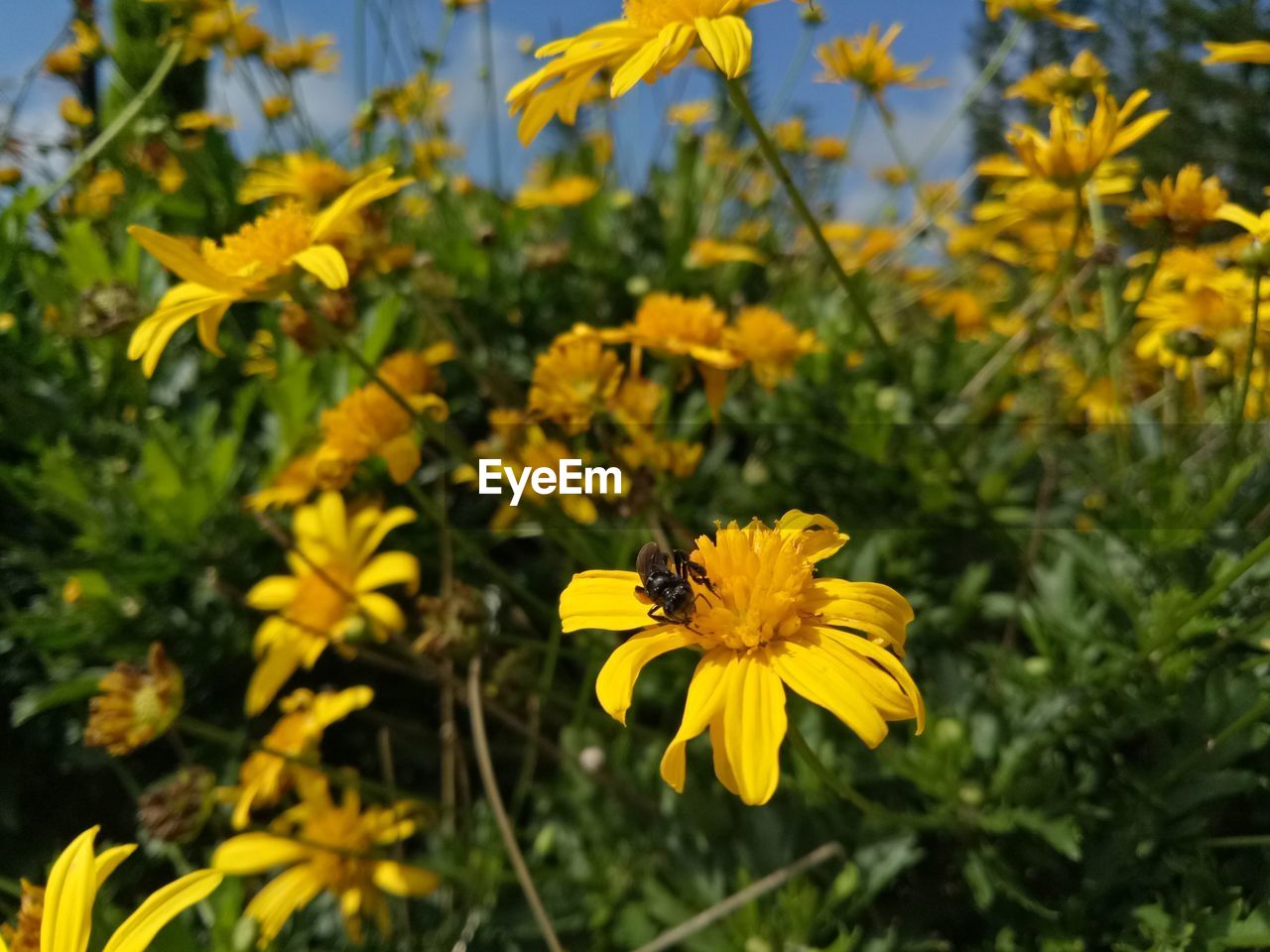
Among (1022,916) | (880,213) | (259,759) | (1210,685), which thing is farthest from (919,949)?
(880,213)

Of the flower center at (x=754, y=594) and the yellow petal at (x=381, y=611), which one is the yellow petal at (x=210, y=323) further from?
the flower center at (x=754, y=594)

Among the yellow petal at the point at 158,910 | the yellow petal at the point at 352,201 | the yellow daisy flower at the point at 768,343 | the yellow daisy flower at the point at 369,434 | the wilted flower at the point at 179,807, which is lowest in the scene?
the wilted flower at the point at 179,807

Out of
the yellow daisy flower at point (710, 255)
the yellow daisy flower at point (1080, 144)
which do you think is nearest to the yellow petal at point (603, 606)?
the yellow daisy flower at point (1080, 144)

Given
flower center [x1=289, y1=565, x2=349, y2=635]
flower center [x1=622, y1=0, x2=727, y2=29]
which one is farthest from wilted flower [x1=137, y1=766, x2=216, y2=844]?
flower center [x1=622, y1=0, x2=727, y2=29]

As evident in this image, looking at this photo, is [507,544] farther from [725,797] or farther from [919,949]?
[919,949]

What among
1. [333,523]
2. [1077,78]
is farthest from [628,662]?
[1077,78]

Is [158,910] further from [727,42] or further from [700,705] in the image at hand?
[727,42]
